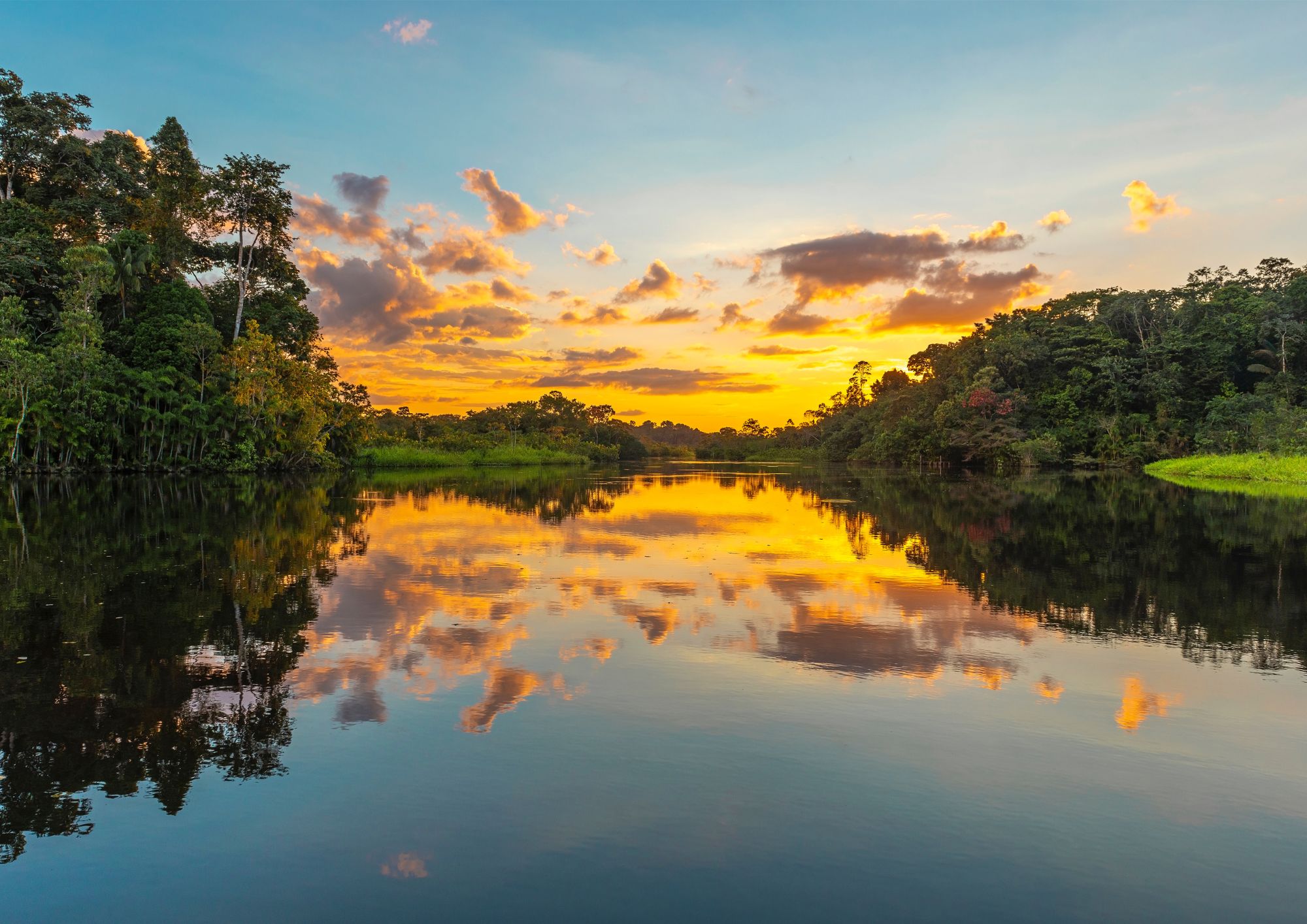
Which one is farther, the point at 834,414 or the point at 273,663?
the point at 834,414

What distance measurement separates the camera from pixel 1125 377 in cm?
5209

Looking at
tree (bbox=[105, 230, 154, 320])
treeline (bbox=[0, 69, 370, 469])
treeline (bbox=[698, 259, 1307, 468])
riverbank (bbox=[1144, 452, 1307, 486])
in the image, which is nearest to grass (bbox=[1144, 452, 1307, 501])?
riverbank (bbox=[1144, 452, 1307, 486])

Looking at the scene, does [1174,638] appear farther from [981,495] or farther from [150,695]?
[981,495]

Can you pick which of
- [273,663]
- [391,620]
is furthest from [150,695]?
[391,620]

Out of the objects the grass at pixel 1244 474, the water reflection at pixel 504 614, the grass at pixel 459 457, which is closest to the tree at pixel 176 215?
the grass at pixel 459 457

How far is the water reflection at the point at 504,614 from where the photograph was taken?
4801 mm

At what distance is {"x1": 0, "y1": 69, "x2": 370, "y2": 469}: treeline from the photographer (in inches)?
1236

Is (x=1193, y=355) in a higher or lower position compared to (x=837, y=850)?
higher

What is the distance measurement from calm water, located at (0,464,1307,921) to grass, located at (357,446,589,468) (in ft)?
143

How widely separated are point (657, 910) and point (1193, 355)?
A: 199ft

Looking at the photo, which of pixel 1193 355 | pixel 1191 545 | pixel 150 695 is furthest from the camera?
pixel 1193 355

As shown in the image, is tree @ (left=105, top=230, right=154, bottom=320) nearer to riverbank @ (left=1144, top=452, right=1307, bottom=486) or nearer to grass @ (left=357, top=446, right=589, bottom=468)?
grass @ (left=357, top=446, right=589, bottom=468)

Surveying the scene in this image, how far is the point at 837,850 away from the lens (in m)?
3.33

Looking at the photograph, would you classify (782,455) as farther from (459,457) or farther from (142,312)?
(142,312)
